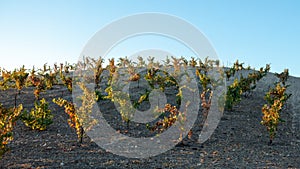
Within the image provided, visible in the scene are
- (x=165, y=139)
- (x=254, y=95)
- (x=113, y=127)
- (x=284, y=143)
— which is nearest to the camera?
(x=165, y=139)

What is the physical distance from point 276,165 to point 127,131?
251 inches

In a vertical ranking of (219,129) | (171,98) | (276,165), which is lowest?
(276,165)

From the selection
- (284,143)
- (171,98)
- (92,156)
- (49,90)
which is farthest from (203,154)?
(49,90)

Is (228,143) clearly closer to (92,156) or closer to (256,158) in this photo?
(256,158)

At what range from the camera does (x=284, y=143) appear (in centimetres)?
1423

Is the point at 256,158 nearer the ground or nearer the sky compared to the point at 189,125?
nearer the ground

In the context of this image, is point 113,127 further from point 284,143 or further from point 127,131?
point 284,143

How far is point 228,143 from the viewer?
13438mm

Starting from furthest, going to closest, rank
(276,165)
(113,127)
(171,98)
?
(171,98)
(113,127)
(276,165)

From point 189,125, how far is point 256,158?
4852 mm

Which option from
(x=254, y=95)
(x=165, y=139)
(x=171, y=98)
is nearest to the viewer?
(x=165, y=139)

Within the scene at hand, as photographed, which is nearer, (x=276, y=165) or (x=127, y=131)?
(x=276, y=165)

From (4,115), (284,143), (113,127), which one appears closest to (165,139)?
(113,127)

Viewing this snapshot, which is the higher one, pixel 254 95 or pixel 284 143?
pixel 254 95
